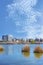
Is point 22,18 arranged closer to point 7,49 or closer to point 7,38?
point 7,38

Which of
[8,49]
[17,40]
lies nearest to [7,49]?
[8,49]

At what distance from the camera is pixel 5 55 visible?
5.30 m

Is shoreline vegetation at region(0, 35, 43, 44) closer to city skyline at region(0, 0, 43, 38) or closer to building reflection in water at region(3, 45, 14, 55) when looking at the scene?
city skyline at region(0, 0, 43, 38)

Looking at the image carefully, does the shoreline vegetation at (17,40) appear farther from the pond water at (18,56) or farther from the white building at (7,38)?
the pond water at (18,56)

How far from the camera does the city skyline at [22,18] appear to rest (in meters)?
4.96

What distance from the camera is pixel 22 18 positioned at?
16.4 ft

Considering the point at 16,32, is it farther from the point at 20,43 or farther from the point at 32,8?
the point at 32,8

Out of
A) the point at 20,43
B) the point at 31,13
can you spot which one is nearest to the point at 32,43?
the point at 20,43

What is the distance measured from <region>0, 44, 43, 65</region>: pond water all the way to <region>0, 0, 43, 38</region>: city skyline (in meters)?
0.34

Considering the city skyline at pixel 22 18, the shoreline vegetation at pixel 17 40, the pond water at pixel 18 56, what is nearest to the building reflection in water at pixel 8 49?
the pond water at pixel 18 56

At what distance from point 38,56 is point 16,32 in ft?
2.56

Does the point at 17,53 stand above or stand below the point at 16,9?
below

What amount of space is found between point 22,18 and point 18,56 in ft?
2.93

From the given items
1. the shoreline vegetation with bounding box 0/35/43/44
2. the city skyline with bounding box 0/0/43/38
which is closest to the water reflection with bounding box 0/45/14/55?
the shoreline vegetation with bounding box 0/35/43/44
